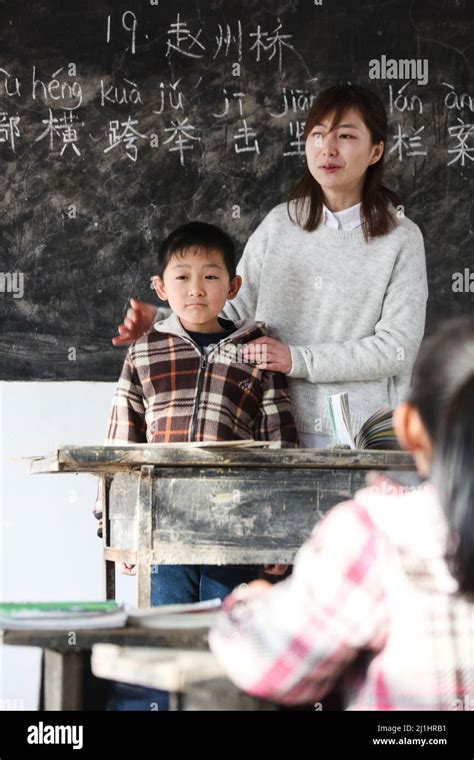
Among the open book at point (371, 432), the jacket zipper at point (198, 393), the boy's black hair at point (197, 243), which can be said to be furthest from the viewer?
the boy's black hair at point (197, 243)

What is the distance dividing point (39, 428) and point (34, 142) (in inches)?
35.7

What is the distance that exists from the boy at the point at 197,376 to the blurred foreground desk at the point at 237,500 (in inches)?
20.2

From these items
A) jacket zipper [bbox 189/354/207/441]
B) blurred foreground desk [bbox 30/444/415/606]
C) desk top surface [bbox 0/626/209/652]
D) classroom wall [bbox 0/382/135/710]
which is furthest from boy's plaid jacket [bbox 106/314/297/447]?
desk top surface [bbox 0/626/209/652]

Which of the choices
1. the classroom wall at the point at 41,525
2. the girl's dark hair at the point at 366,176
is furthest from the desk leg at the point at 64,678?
the classroom wall at the point at 41,525

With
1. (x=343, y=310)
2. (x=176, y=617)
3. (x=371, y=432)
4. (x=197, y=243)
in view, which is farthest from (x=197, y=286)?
(x=176, y=617)

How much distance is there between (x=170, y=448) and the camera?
6.33 feet

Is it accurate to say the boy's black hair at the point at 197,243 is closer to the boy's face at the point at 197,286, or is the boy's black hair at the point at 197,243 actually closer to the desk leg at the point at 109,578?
the boy's face at the point at 197,286

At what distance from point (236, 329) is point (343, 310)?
27cm

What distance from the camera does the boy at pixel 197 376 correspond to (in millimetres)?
2521

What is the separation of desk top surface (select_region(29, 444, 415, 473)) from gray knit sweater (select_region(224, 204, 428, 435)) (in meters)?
0.60
